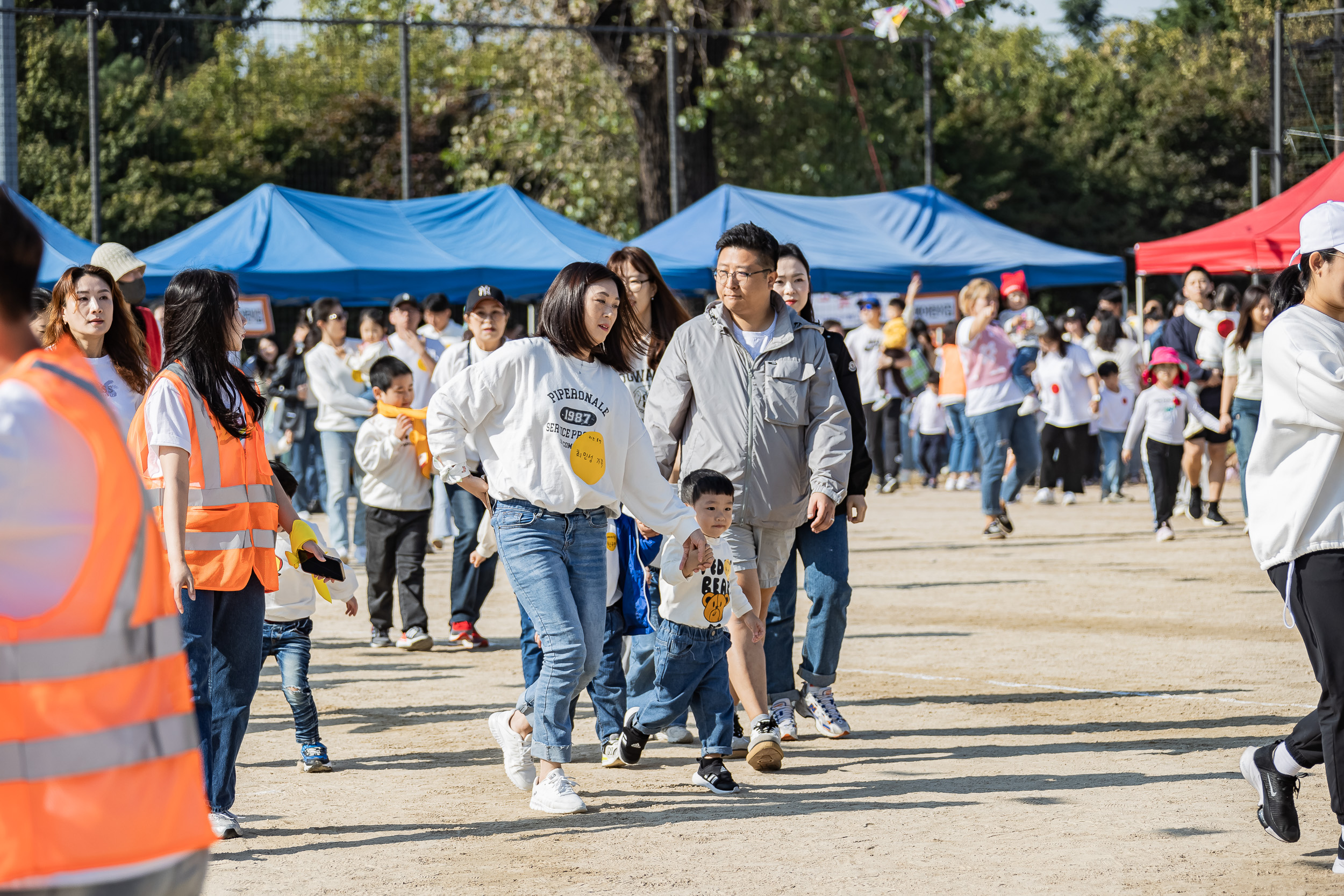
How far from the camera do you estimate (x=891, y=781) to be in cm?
553

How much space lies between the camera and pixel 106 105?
2614cm

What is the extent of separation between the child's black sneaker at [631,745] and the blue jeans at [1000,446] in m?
7.10

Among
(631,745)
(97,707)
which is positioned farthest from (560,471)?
(97,707)

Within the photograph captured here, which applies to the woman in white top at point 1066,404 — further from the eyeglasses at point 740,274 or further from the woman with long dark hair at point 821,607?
the eyeglasses at point 740,274

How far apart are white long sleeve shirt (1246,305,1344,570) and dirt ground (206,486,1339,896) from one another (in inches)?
37.4

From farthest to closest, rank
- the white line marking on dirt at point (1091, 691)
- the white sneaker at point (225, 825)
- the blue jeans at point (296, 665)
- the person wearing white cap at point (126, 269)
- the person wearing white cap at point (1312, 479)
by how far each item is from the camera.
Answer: the white line marking on dirt at point (1091, 691) → the person wearing white cap at point (126, 269) → the blue jeans at point (296, 665) → the white sneaker at point (225, 825) → the person wearing white cap at point (1312, 479)

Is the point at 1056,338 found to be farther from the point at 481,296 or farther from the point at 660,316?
the point at 660,316

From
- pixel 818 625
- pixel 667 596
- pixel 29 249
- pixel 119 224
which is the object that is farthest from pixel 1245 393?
pixel 119 224

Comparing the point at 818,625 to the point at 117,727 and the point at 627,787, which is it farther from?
the point at 117,727

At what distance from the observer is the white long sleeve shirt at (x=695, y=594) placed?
5.45m

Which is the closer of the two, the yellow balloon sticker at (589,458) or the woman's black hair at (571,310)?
the yellow balloon sticker at (589,458)

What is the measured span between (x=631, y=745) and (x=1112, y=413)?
1117 centimetres

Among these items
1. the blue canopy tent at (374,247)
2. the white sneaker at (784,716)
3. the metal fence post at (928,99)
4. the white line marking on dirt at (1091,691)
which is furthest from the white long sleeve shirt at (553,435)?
the metal fence post at (928,99)

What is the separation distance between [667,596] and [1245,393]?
678cm
